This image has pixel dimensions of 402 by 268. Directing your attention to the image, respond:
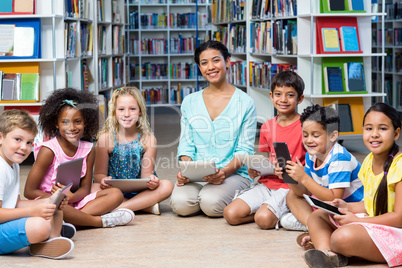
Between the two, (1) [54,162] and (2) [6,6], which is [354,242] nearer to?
(1) [54,162]

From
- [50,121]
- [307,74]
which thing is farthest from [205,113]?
[307,74]

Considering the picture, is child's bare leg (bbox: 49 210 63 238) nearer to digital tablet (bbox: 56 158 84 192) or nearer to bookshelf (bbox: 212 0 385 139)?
digital tablet (bbox: 56 158 84 192)

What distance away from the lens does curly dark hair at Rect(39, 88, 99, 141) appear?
2.61 m

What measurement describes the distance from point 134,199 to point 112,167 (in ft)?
0.71

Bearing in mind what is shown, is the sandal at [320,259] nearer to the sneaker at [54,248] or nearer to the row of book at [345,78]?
the sneaker at [54,248]

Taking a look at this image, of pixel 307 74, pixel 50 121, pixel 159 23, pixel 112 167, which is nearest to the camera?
pixel 50 121

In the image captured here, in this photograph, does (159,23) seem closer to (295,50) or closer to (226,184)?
(295,50)

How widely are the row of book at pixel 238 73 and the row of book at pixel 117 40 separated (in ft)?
4.42

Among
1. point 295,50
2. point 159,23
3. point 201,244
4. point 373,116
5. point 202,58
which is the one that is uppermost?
point 159,23

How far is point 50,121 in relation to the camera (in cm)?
263

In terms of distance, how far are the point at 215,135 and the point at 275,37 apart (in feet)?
7.77

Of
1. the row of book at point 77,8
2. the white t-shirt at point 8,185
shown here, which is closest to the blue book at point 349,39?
the row of book at point 77,8

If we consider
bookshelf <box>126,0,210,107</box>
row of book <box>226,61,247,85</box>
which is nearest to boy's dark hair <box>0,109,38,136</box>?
row of book <box>226,61,247,85</box>

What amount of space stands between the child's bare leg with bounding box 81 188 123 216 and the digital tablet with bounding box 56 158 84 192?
12 cm
